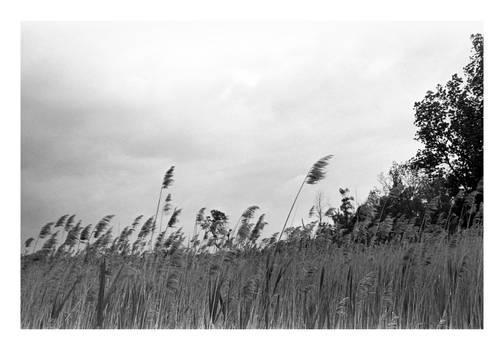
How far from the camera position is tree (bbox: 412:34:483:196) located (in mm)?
5391

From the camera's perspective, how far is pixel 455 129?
662 centimetres

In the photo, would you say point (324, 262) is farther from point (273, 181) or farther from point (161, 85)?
point (161, 85)

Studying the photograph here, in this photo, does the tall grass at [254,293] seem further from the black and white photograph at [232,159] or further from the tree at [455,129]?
the tree at [455,129]

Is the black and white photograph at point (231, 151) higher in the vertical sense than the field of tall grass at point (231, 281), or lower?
higher

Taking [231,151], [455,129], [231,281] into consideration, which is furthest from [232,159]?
[455,129]

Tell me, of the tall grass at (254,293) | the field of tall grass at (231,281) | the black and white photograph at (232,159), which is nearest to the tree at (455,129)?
the black and white photograph at (232,159)

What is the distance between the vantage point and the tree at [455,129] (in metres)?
5.39

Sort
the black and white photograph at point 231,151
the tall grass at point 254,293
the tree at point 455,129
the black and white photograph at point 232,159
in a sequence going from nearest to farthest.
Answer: the tall grass at point 254,293 → the black and white photograph at point 232,159 → the black and white photograph at point 231,151 → the tree at point 455,129

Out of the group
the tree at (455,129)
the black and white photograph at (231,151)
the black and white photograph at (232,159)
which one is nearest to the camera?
the black and white photograph at (232,159)

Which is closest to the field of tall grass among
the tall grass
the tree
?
the tall grass

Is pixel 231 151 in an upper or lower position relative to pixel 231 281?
upper

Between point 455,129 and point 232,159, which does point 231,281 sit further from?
point 455,129

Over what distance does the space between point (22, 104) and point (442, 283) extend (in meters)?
3.99

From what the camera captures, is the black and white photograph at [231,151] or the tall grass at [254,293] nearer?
the tall grass at [254,293]
